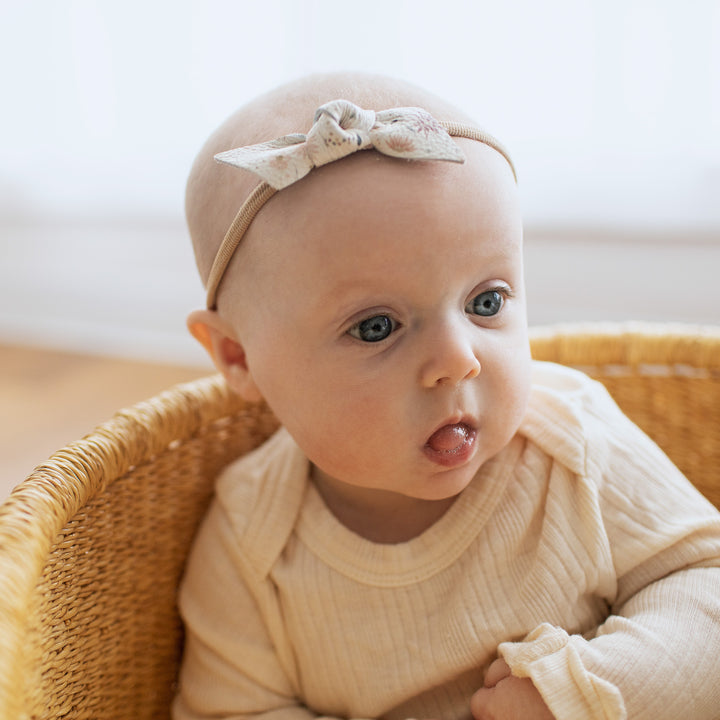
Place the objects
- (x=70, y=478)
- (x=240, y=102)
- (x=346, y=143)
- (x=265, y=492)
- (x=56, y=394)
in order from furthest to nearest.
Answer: (x=56, y=394) < (x=240, y=102) < (x=265, y=492) < (x=70, y=478) < (x=346, y=143)

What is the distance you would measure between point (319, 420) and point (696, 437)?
23.0 inches

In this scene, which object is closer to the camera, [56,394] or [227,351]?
[227,351]

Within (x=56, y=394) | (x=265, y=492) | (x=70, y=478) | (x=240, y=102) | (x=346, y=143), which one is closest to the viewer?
(x=346, y=143)

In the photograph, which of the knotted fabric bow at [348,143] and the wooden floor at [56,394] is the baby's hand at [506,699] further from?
the wooden floor at [56,394]

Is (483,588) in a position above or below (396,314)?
below

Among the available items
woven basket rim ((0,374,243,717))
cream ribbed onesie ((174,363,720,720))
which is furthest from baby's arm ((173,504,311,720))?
woven basket rim ((0,374,243,717))

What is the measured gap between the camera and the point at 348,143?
0.67 m

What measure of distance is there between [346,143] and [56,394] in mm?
1475

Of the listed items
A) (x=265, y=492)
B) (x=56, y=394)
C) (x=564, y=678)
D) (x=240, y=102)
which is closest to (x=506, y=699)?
(x=564, y=678)

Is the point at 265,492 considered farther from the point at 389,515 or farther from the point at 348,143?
the point at 348,143

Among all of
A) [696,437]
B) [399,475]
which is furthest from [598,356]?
[399,475]

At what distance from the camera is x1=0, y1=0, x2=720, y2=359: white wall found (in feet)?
4.70

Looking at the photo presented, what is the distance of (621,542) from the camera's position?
81 centimetres

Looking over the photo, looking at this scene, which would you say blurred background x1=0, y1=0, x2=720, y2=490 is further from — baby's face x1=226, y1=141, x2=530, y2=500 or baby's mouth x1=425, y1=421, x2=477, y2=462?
baby's mouth x1=425, y1=421, x2=477, y2=462
